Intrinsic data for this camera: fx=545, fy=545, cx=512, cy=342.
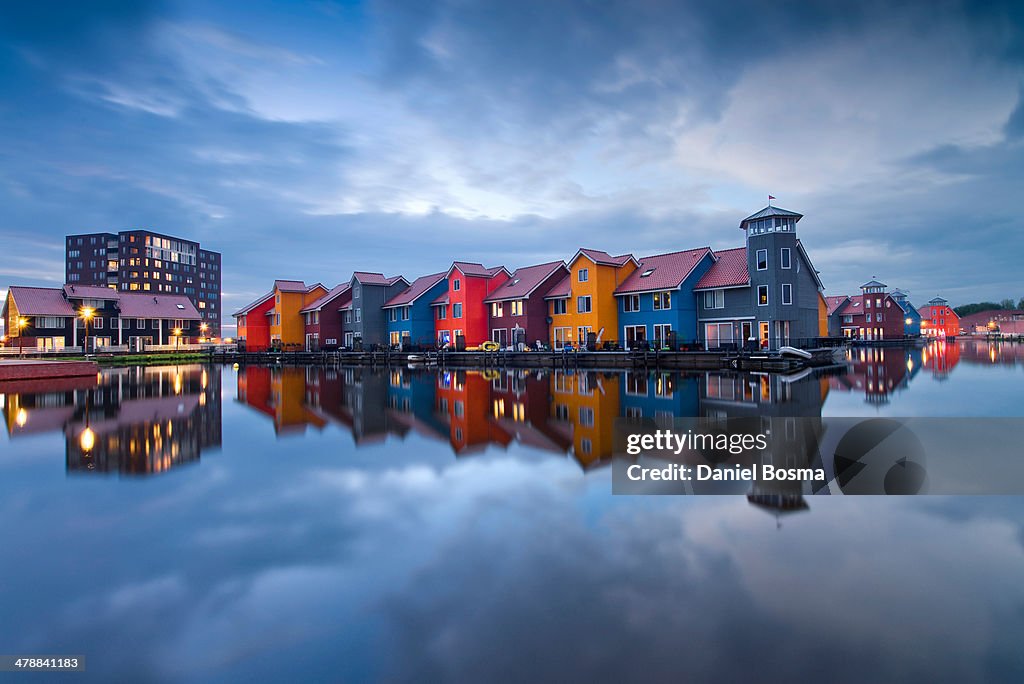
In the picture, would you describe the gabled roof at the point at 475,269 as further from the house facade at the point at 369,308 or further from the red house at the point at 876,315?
the red house at the point at 876,315

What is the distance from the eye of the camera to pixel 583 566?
20.0 ft

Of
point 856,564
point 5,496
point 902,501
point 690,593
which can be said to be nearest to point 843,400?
point 902,501

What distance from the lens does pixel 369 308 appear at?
6322 centimetres

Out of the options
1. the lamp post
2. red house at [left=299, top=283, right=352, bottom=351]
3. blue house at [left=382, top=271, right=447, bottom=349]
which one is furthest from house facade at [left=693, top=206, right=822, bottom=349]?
the lamp post

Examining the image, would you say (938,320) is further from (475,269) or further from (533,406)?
(533,406)

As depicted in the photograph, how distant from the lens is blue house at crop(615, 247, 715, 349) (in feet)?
143

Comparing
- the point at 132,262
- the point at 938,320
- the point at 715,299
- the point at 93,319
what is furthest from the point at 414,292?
the point at 938,320

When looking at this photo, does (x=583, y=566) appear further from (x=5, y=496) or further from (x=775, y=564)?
(x=5, y=496)

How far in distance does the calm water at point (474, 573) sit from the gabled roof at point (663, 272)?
3416 centimetres

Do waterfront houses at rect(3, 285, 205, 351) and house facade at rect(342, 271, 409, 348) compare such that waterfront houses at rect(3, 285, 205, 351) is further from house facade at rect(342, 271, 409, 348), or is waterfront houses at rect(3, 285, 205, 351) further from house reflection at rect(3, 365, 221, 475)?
house reflection at rect(3, 365, 221, 475)

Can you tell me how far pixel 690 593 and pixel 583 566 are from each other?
3.90ft

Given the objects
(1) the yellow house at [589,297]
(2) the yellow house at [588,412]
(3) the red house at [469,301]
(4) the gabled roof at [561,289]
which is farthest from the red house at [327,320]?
(2) the yellow house at [588,412]

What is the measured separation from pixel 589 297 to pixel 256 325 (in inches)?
1865

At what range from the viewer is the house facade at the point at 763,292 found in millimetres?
39875
